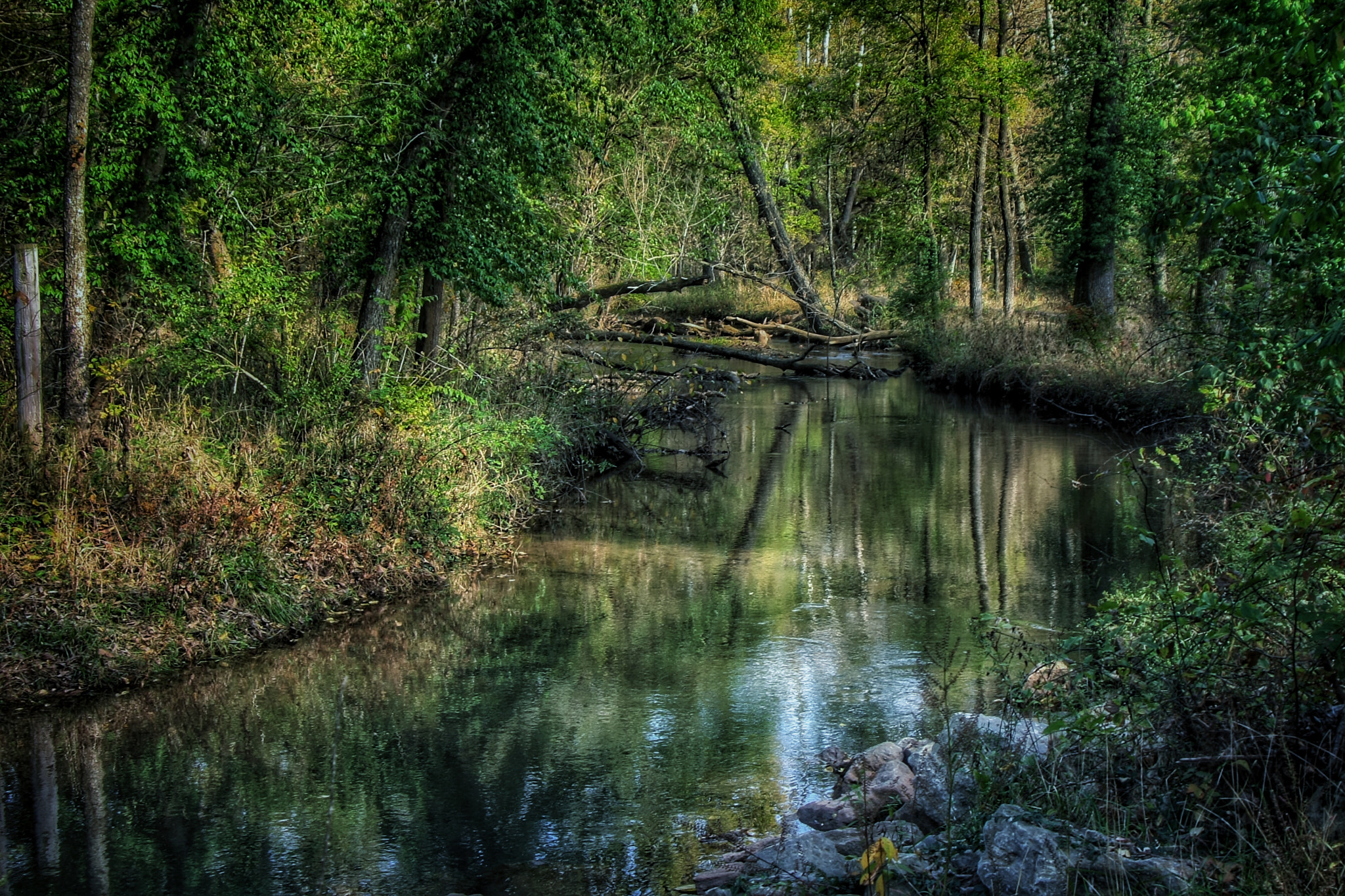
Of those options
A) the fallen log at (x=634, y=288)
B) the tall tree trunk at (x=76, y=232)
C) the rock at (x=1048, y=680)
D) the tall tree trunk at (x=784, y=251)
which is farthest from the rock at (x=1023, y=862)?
the tall tree trunk at (x=784, y=251)

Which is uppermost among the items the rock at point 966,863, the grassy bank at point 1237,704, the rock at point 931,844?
the grassy bank at point 1237,704

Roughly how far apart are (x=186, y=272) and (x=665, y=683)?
26.2 ft

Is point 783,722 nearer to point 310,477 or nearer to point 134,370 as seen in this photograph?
point 310,477

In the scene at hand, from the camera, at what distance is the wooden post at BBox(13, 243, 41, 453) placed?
31.9ft

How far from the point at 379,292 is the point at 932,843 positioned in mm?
10311

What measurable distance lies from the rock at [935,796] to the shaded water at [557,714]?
3.47 feet

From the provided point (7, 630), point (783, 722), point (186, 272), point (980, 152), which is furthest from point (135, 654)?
point (980, 152)

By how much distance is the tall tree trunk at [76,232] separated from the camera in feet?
33.6

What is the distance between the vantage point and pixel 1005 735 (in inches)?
237

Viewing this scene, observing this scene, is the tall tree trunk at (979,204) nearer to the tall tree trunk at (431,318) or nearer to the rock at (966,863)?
the tall tree trunk at (431,318)

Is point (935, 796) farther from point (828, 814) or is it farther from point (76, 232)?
point (76, 232)

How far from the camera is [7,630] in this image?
827 centimetres

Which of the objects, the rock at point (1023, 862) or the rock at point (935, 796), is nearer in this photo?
the rock at point (1023, 862)

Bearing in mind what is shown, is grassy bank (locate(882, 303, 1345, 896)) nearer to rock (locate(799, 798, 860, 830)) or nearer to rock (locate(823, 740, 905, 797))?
rock (locate(823, 740, 905, 797))
